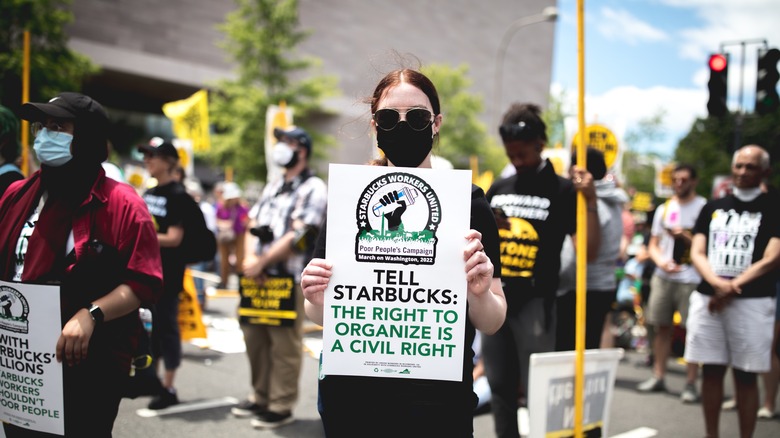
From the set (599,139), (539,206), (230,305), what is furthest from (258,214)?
(230,305)

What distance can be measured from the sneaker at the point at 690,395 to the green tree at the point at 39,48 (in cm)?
1335

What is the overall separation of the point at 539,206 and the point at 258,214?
2.27m

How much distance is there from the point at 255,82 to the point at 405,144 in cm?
2583

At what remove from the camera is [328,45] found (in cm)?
3578

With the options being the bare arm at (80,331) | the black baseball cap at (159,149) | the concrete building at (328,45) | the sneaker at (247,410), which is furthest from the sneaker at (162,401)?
the concrete building at (328,45)

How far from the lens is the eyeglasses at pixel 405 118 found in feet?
6.34

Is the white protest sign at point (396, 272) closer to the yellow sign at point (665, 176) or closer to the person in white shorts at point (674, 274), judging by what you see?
the person in white shorts at point (674, 274)

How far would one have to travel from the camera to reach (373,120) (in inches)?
80.4

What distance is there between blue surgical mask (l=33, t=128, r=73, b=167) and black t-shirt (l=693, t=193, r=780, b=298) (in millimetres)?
4120

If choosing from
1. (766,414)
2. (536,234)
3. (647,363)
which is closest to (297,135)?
(536,234)

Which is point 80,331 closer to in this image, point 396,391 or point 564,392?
point 396,391

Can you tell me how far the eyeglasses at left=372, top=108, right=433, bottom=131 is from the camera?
1.93m

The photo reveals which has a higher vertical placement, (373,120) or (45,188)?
(373,120)

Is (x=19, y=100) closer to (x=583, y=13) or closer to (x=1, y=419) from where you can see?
(x=1, y=419)
